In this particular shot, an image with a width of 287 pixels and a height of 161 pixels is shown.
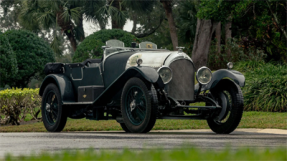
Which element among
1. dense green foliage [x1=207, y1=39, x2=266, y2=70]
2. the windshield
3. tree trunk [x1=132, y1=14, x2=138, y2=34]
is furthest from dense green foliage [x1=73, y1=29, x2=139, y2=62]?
tree trunk [x1=132, y1=14, x2=138, y2=34]

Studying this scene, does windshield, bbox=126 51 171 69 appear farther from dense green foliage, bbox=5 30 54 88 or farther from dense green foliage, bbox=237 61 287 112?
dense green foliage, bbox=5 30 54 88

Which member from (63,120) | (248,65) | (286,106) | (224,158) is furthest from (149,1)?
(224,158)

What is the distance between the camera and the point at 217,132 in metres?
8.77

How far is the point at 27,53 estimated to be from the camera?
28.1m

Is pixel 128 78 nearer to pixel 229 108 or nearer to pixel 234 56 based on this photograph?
pixel 229 108

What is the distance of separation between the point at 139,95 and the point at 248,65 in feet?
39.7

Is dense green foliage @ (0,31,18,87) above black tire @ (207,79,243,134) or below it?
above

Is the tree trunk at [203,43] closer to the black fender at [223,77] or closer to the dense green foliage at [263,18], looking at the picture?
the dense green foliage at [263,18]

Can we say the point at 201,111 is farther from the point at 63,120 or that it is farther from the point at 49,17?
the point at 49,17

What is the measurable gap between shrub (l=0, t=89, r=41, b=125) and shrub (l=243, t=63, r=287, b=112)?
6.90 meters

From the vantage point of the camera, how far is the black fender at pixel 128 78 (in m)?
7.71

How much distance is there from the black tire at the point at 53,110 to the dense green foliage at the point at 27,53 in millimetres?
17994

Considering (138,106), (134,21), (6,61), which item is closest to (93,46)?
(6,61)

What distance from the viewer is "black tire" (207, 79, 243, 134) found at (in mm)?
8359
